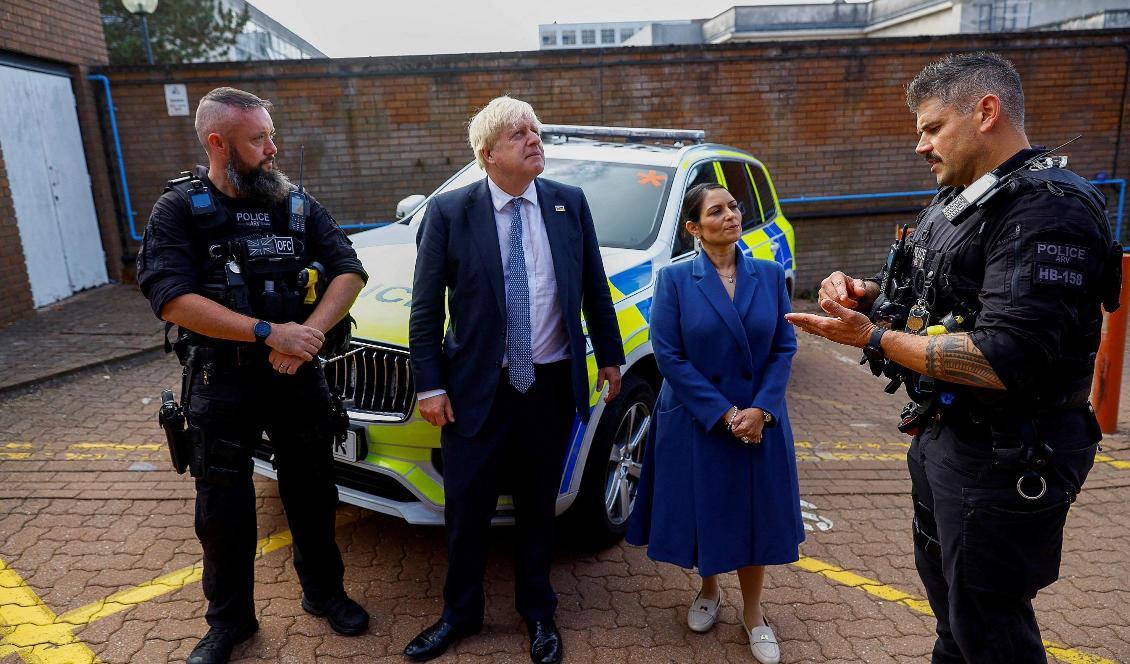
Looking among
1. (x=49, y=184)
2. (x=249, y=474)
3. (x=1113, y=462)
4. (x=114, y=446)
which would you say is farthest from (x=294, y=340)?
(x=49, y=184)

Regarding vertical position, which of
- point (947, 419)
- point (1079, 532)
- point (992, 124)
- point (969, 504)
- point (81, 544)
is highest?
point (992, 124)

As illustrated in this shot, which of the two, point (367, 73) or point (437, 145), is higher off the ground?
point (367, 73)

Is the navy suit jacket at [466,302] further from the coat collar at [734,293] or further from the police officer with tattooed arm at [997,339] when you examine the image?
the police officer with tattooed arm at [997,339]

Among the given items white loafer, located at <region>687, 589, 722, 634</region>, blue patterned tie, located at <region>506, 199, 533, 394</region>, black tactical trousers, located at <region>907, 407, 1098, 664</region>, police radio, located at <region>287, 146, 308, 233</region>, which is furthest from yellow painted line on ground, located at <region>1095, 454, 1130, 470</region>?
police radio, located at <region>287, 146, 308, 233</region>

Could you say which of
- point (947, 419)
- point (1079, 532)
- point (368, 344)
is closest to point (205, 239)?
point (368, 344)

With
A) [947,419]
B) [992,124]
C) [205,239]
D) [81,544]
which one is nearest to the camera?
[992,124]

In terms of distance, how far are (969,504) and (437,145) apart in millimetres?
8549

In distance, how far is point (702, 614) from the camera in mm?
3016

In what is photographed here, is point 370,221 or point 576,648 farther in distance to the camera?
point 370,221

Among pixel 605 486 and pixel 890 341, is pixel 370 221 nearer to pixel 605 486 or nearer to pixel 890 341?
pixel 605 486

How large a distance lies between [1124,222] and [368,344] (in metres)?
11.7

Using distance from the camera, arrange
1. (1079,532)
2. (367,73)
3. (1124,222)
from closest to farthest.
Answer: (1079,532) < (367,73) < (1124,222)

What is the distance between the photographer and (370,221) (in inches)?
383

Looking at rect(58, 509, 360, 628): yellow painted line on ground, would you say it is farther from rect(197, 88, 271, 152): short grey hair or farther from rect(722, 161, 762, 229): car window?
rect(722, 161, 762, 229): car window
